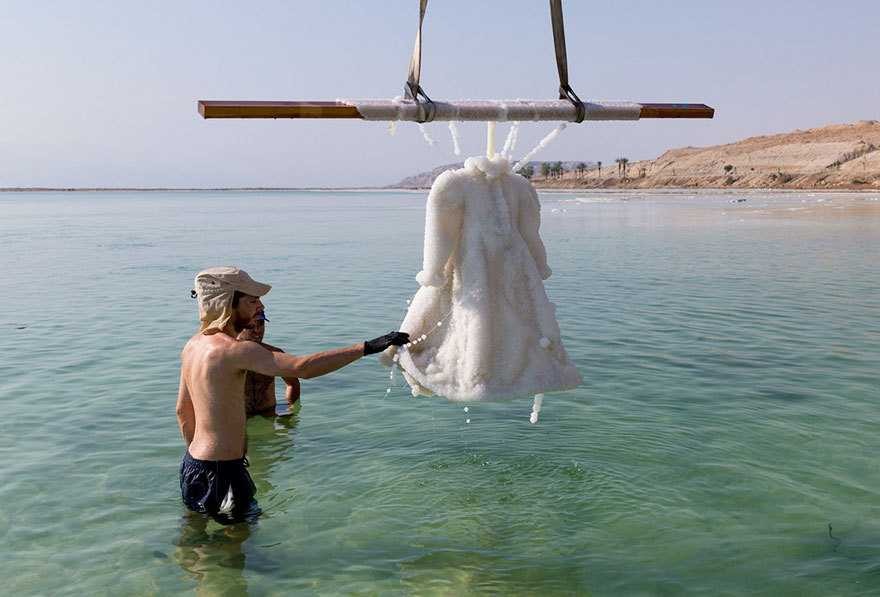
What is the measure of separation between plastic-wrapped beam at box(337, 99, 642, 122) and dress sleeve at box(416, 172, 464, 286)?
0.58m

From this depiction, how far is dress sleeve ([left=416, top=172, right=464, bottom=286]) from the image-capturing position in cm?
497

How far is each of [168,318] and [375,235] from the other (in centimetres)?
2565

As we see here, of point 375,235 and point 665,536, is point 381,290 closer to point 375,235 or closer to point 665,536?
point 665,536

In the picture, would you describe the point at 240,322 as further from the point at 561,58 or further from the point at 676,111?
the point at 676,111

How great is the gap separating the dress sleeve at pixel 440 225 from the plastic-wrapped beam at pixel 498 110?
1.90 feet

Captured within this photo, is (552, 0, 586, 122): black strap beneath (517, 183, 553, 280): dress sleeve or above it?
above

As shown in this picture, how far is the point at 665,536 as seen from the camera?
238 inches

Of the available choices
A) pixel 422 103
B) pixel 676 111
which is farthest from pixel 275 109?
pixel 676 111

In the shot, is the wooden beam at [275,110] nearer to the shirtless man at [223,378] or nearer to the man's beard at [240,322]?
the shirtless man at [223,378]

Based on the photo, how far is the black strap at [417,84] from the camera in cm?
433

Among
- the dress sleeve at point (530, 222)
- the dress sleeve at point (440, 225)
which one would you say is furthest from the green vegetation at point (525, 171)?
the dress sleeve at point (440, 225)

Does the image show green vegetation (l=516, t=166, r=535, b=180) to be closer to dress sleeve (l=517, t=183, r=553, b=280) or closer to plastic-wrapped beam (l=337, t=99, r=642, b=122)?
dress sleeve (l=517, t=183, r=553, b=280)

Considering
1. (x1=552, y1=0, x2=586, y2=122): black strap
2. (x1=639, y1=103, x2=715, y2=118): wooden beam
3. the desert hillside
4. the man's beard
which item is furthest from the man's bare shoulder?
the desert hillside

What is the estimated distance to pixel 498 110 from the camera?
454 centimetres
